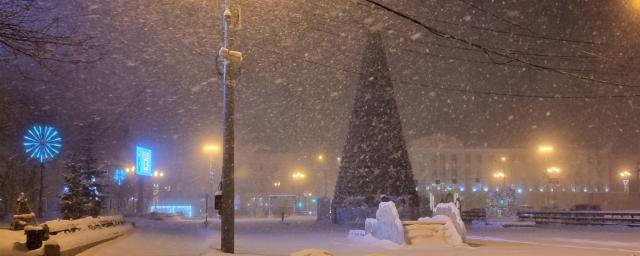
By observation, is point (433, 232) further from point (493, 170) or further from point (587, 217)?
point (493, 170)

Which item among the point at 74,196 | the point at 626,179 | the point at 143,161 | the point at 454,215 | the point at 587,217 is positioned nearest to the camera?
the point at 454,215

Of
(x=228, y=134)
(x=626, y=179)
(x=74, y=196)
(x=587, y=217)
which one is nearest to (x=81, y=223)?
(x=228, y=134)

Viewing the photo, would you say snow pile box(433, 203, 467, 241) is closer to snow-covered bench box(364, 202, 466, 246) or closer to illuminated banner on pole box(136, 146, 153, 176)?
snow-covered bench box(364, 202, 466, 246)

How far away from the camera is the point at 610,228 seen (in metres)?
35.7

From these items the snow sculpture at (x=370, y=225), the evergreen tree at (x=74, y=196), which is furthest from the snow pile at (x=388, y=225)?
the evergreen tree at (x=74, y=196)

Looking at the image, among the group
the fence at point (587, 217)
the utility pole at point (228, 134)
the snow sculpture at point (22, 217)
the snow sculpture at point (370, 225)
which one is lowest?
the fence at point (587, 217)

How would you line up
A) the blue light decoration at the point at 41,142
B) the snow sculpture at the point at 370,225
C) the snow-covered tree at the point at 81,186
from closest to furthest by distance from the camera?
the snow sculpture at the point at 370,225, the blue light decoration at the point at 41,142, the snow-covered tree at the point at 81,186

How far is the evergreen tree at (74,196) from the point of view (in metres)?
A: 45.7

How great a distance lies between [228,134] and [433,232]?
31.4ft

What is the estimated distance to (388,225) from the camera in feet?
71.7

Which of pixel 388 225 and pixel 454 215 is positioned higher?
pixel 454 215

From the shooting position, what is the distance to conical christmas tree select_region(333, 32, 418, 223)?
137ft

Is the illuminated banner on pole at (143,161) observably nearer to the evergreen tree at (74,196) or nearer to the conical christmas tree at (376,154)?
the evergreen tree at (74,196)

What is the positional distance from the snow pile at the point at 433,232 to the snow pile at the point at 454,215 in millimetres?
544
